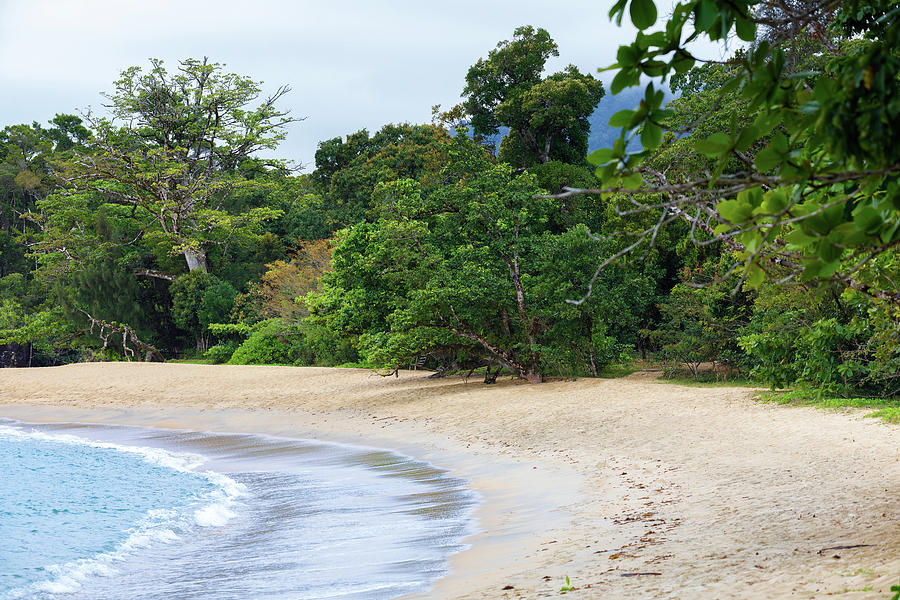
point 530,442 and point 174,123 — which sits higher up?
point 174,123

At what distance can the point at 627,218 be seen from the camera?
21156mm

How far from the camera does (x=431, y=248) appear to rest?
17859mm

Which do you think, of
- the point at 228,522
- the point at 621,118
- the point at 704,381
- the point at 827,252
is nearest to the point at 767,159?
the point at 827,252

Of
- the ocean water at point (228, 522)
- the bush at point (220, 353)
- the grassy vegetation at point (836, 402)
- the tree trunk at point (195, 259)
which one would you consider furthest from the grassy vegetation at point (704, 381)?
the tree trunk at point (195, 259)

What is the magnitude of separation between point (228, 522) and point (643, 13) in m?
7.66

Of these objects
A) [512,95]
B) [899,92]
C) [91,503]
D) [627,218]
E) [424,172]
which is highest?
[512,95]

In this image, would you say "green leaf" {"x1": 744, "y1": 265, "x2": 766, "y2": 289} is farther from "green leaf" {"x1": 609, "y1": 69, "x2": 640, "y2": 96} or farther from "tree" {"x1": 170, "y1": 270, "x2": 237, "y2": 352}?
"tree" {"x1": 170, "y1": 270, "x2": 237, "y2": 352}

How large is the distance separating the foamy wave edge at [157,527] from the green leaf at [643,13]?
642 cm

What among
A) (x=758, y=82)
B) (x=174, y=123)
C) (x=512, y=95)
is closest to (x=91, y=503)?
(x=758, y=82)


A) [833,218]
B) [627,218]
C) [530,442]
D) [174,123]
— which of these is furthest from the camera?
[174,123]

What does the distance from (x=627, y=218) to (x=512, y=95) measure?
874cm

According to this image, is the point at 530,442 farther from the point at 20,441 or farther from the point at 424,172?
the point at 424,172

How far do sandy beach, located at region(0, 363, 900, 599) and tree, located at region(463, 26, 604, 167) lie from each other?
1142 centimetres

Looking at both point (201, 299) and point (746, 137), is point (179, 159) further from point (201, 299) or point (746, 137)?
point (746, 137)
